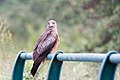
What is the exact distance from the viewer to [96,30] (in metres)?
14.5

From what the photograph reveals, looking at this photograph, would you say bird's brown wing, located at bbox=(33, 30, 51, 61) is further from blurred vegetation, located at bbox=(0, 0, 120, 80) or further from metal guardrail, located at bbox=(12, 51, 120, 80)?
blurred vegetation, located at bbox=(0, 0, 120, 80)

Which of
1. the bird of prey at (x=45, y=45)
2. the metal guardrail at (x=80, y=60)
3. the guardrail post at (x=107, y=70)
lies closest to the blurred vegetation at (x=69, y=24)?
the bird of prey at (x=45, y=45)

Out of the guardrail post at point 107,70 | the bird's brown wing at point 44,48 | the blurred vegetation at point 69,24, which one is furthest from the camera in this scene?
the blurred vegetation at point 69,24

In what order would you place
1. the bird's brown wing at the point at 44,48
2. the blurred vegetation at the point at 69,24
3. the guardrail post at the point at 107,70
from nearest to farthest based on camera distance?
the guardrail post at the point at 107,70
the bird's brown wing at the point at 44,48
the blurred vegetation at the point at 69,24

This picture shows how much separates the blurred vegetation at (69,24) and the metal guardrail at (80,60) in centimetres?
80

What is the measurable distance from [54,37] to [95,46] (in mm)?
9463

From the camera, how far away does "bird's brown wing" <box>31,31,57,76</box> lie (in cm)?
487

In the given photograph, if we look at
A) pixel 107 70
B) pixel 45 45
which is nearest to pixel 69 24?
pixel 45 45

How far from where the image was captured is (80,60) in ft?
11.9

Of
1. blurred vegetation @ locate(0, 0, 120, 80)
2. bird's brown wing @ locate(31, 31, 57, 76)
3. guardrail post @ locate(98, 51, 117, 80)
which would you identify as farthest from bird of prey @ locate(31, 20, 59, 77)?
guardrail post @ locate(98, 51, 117, 80)

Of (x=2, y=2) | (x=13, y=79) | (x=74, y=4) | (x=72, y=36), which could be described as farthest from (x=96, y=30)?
(x=2, y=2)

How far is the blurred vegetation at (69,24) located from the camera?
8.12 meters

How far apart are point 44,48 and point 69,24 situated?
14.6 meters

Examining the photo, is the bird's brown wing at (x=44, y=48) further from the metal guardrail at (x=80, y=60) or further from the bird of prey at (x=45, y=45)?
the metal guardrail at (x=80, y=60)
